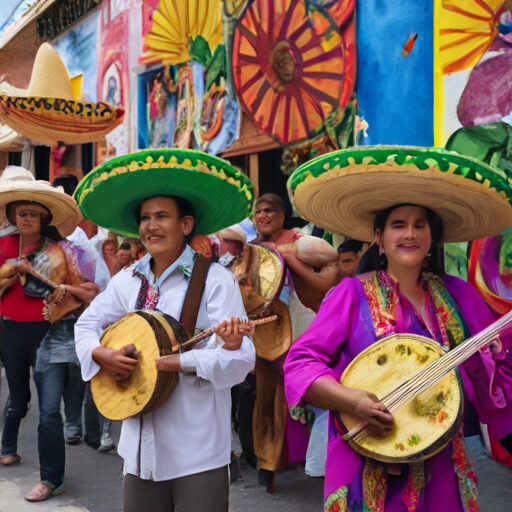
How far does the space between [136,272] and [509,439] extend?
10.5 feet

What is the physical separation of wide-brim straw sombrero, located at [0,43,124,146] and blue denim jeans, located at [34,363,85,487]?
3601mm

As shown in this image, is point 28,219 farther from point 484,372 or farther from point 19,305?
point 484,372

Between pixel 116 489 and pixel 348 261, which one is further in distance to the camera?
pixel 348 261

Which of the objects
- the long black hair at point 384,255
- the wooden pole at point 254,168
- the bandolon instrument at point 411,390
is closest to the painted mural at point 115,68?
the wooden pole at point 254,168

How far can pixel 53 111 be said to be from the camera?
7.41m

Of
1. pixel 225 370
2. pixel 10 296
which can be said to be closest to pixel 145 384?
pixel 225 370

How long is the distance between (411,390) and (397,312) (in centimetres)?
35

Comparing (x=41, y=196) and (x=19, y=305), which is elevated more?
(x=41, y=196)

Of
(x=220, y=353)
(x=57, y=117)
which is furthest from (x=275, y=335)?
(x=57, y=117)

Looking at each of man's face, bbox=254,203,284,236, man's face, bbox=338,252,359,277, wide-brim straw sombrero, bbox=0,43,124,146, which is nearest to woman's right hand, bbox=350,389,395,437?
man's face, bbox=338,252,359,277

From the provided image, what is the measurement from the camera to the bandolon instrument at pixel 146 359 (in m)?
2.61

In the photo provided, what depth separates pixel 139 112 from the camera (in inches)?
408

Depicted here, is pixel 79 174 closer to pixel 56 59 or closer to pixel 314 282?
pixel 56 59

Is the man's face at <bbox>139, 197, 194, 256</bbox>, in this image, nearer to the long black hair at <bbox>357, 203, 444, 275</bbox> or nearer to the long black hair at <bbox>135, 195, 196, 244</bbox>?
the long black hair at <bbox>135, 195, 196, 244</bbox>
